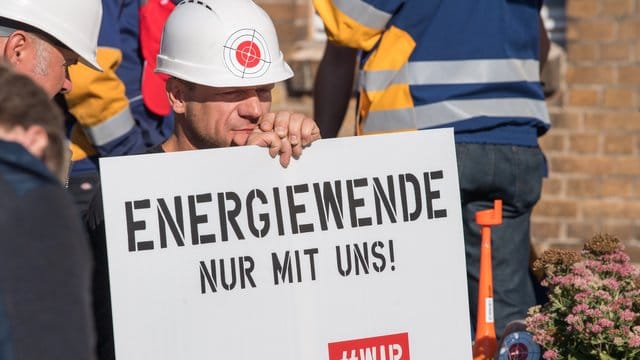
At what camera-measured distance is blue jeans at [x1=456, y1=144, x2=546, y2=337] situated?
431 cm

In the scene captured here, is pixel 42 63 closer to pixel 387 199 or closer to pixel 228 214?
pixel 228 214

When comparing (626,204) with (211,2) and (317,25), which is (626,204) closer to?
(317,25)

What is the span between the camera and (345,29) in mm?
4340

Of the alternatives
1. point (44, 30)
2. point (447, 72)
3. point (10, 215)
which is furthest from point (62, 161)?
point (447, 72)

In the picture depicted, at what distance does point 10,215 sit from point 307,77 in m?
5.13

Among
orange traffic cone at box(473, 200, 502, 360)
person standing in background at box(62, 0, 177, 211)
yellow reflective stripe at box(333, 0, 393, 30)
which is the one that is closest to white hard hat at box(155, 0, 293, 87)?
orange traffic cone at box(473, 200, 502, 360)

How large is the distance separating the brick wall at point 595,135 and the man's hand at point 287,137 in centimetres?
375

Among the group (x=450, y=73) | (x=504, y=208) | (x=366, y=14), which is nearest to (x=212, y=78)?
(x=366, y=14)

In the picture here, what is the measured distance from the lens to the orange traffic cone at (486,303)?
11.6ft

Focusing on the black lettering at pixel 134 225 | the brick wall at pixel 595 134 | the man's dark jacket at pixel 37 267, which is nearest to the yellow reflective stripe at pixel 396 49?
the black lettering at pixel 134 225

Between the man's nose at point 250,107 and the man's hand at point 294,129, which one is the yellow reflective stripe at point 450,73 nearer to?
the man's nose at point 250,107

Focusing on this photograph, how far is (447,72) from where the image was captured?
4305 millimetres

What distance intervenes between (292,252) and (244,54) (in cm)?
58

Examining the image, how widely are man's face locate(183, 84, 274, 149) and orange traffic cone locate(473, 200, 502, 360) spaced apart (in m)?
0.64
